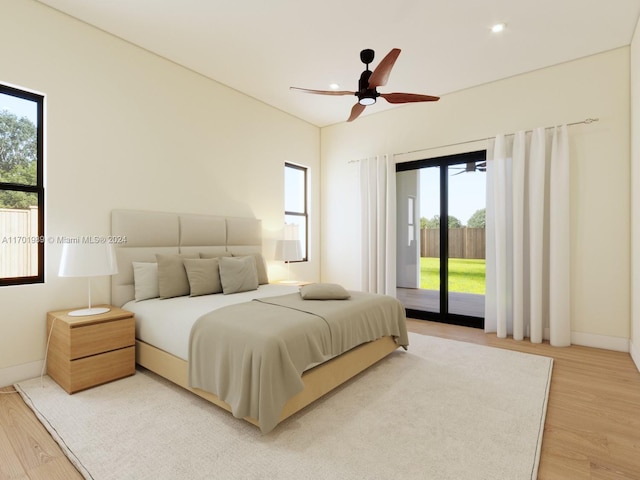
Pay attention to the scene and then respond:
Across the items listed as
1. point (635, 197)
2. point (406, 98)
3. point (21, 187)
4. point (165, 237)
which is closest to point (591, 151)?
point (635, 197)

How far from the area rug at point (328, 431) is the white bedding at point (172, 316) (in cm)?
35

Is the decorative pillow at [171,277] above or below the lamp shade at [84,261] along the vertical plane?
below

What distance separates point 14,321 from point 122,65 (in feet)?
8.31

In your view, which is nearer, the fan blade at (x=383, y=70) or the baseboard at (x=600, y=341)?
the fan blade at (x=383, y=70)

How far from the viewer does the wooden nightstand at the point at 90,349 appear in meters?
2.45

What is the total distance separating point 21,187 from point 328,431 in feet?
10.1

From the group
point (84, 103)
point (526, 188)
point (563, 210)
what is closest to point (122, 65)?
point (84, 103)

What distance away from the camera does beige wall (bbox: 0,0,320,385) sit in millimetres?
2713

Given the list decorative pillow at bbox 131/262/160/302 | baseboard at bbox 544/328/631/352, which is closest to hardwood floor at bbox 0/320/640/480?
baseboard at bbox 544/328/631/352

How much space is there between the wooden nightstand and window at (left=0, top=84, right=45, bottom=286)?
0.48 m

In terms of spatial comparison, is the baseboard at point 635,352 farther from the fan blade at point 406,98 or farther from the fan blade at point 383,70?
the fan blade at point 383,70

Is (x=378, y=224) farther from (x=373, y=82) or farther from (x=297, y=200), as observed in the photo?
(x=373, y=82)

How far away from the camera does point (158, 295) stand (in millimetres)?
3172

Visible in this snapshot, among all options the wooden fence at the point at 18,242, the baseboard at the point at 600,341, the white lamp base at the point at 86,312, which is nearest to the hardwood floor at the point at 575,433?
the baseboard at the point at 600,341
